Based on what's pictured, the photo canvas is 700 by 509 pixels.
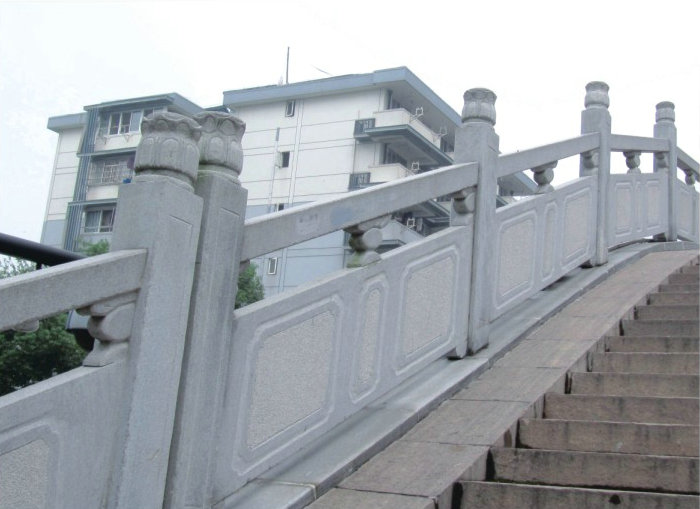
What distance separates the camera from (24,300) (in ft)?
8.86

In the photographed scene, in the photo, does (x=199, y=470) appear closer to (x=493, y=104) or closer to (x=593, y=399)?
(x=593, y=399)

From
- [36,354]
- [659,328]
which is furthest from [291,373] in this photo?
[36,354]

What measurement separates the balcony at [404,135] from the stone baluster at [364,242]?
27224 millimetres

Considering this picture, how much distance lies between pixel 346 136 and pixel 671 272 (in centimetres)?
2683

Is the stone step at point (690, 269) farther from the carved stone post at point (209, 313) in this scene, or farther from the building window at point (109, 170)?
the building window at point (109, 170)

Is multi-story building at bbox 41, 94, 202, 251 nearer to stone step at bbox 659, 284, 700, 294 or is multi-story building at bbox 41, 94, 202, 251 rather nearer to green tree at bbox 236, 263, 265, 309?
green tree at bbox 236, 263, 265, 309

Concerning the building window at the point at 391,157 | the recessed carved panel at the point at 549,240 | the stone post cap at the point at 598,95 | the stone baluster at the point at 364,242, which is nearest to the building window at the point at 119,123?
the building window at the point at 391,157

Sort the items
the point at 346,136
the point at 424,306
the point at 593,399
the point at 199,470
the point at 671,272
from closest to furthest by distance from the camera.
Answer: the point at 199,470 → the point at 593,399 → the point at 424,306 → the point at 671,272 → the point at 346,136

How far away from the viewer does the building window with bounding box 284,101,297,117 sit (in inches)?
1401

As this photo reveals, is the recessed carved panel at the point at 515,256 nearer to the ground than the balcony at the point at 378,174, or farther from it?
nearer to the ground

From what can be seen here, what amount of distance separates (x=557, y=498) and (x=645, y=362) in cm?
189

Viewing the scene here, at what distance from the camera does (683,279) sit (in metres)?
7.36

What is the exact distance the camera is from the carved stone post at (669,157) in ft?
31.2

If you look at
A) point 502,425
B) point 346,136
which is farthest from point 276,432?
point 346,136
